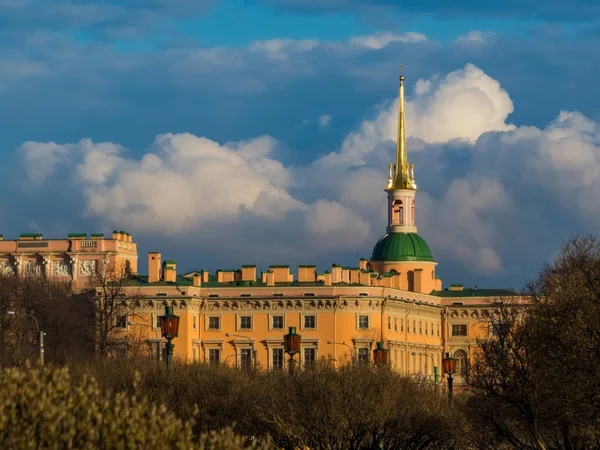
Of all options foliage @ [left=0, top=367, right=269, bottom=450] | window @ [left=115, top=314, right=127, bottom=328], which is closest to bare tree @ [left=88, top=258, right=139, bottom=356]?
window @ [left=115, top=314, right=127, bottom=328]

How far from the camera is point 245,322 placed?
153 metres

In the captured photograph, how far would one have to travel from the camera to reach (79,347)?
123 m

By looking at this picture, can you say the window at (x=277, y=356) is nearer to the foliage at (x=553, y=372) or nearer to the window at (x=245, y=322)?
the window at (x=245, y=322)

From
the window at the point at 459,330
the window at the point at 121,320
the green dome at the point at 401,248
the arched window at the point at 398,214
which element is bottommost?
the window at the point at 121,320

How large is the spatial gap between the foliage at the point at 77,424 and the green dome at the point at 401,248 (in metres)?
143

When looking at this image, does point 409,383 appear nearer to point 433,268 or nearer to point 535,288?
point 535,288

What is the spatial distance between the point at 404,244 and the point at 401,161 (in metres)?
11.3

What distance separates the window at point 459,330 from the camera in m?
173

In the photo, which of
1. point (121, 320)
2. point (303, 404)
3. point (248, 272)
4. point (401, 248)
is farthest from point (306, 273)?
point (303, 404)

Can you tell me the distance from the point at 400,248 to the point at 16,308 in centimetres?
5780

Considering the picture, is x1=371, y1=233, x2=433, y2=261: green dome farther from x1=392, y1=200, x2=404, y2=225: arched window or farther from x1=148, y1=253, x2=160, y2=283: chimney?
x1=148, y1=253, x2=160, y2=283: chimney

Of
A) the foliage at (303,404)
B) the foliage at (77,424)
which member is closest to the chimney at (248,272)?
the foliage at (303,404)

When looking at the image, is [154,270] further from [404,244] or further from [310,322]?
[404,244]

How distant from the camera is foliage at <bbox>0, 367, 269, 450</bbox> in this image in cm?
3069
